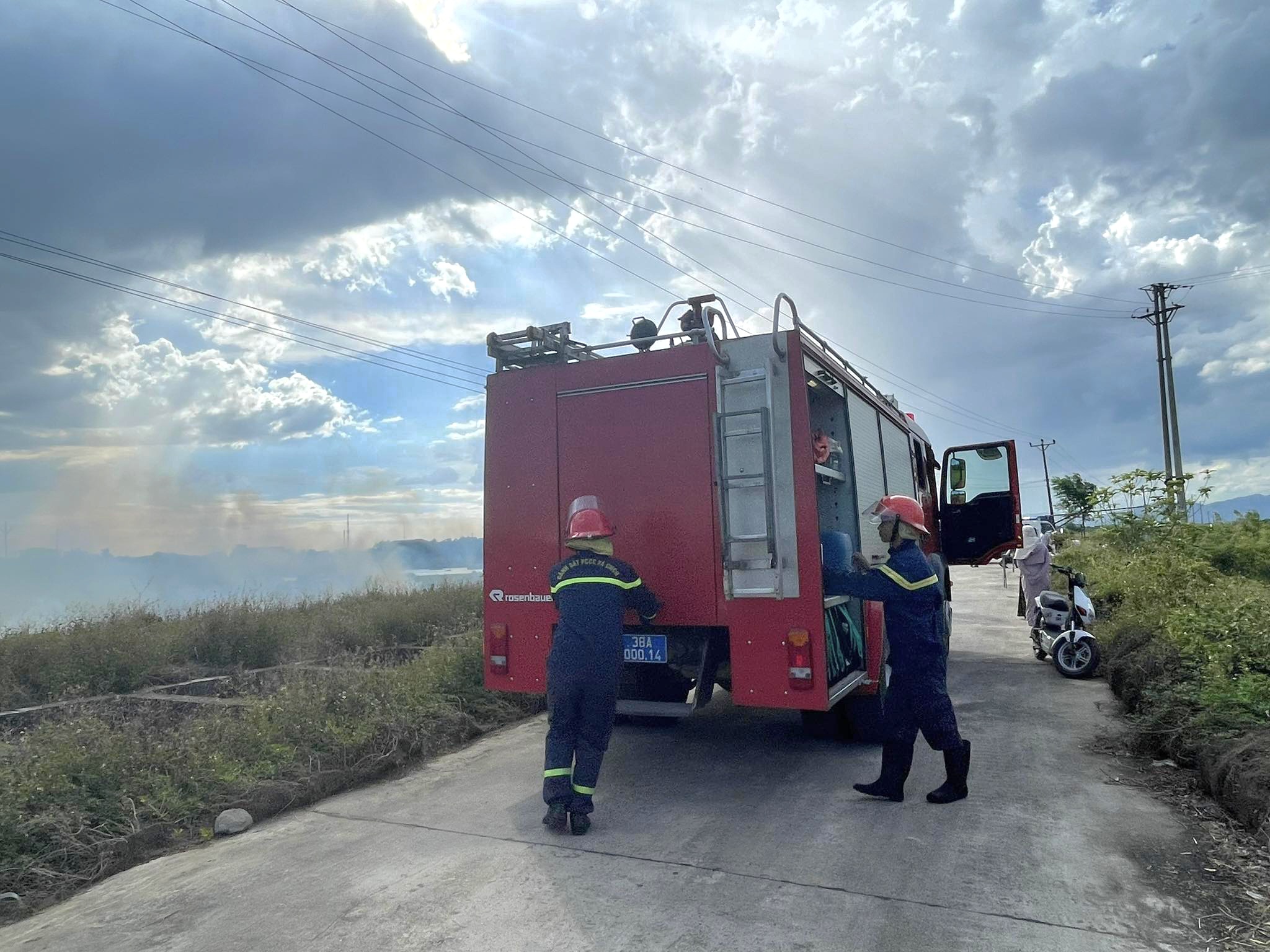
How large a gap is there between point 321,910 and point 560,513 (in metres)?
2.96

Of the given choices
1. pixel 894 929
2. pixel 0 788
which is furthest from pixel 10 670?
pixel 894 929

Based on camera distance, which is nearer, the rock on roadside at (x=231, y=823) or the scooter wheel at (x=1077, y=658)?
the rock on roadside at (x=231, y=823)

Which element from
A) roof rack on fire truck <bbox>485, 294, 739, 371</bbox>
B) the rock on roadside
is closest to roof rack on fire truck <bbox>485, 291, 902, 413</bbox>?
roof rack on fire truck <bbox>485, 294, 739, 371</bbox>

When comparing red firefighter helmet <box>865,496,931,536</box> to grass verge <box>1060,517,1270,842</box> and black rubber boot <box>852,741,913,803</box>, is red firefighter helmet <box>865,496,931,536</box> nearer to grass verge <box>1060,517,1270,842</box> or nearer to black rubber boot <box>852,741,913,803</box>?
black rubber boot <box>852,741,913,803</box>

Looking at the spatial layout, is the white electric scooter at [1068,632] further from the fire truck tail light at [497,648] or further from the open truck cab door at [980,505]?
the fire truck tail light at [497,648]

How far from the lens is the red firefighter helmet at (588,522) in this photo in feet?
17.5

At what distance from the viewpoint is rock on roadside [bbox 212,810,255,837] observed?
5320 mm

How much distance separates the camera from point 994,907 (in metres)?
3.75

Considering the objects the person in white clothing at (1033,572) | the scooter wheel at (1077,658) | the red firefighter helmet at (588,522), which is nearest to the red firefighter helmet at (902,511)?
the red firefighter helmet at (588,522)

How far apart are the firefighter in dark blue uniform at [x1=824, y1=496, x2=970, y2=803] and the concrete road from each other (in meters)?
0.19

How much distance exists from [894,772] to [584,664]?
2.03 meters

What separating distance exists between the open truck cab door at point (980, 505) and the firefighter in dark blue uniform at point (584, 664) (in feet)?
27.8

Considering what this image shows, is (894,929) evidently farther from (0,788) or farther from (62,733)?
(62,733)

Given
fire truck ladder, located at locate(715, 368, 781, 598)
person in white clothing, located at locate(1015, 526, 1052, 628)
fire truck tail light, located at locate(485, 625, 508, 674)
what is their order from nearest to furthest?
fire truck ladder, located at locate(715, 368, 781, 598) < fire truck tail light, located at locate(485, 625, 508, 674) < person in white clothing, located at locate(1015, 526, 1052, 628)
